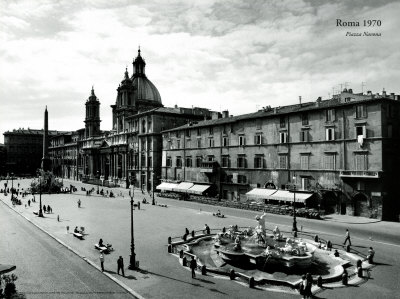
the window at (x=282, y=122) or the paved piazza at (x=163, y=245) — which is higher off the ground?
the window at (x=282, y=122)

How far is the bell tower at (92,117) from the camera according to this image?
119 meters

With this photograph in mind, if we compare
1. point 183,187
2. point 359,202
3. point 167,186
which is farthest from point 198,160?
point 359,202

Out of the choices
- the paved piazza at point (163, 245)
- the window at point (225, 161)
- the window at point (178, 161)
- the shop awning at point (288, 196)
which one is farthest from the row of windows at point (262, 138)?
the paved piazza at point (163, 245)

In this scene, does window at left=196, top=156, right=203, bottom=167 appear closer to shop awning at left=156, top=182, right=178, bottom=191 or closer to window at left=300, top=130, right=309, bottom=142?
shop awning at left=156, top=182, right=178, bottom=191

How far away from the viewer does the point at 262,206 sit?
47344 mm

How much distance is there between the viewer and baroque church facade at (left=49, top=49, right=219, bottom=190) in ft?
258

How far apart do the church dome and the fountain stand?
287ft

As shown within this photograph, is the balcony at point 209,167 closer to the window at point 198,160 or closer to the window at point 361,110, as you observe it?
the window at point 198,160

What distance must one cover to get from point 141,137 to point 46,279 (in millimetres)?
62884

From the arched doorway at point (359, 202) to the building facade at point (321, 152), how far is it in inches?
3.4

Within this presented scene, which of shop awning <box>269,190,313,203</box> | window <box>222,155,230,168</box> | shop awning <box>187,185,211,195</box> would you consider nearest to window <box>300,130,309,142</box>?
shop awning <box>269,190,313,203</box>

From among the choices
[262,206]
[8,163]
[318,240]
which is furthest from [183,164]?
[8,163]

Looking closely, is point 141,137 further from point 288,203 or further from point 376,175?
point 376,175

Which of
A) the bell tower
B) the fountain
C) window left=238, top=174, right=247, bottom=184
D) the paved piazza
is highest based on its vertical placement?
the bell tower
